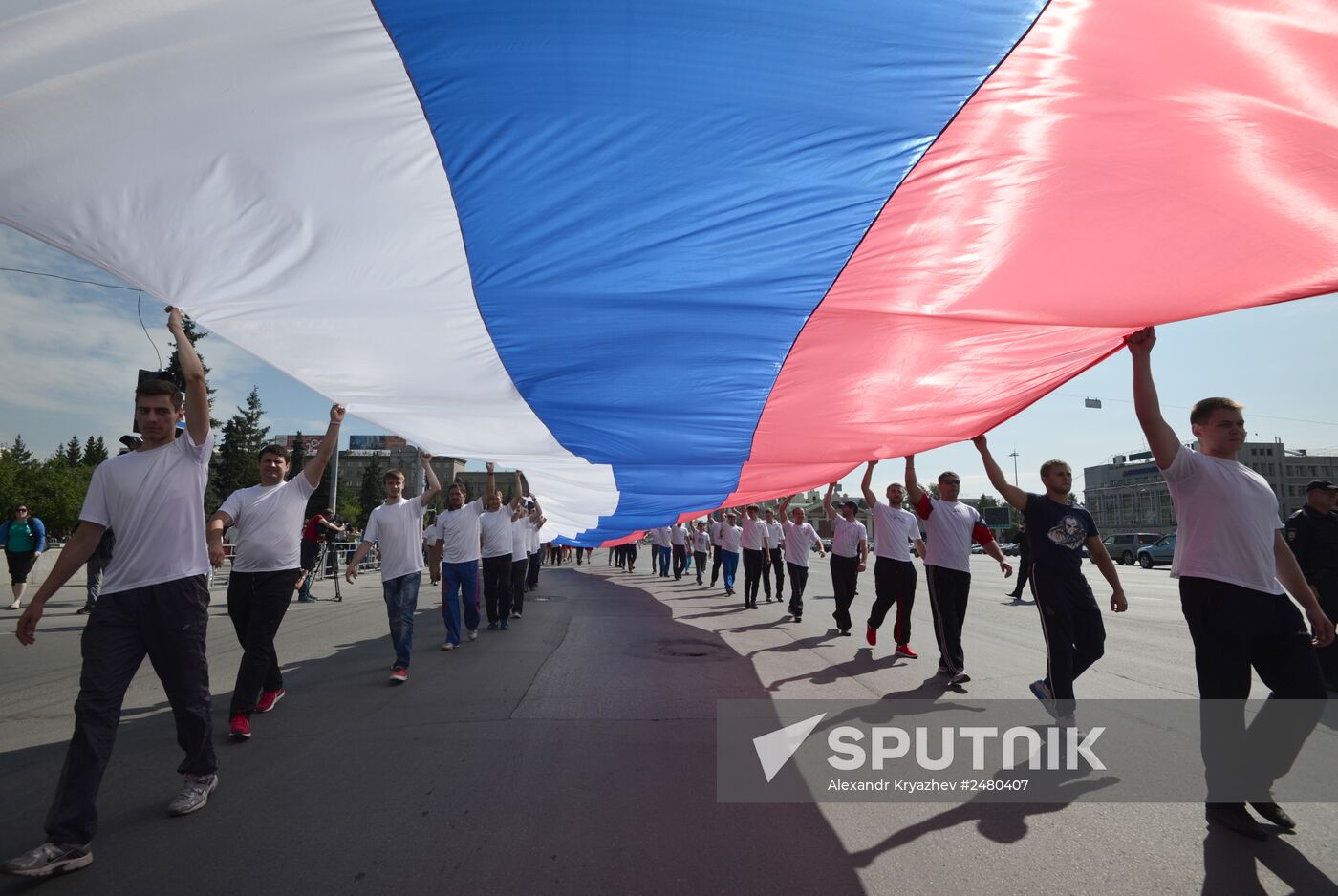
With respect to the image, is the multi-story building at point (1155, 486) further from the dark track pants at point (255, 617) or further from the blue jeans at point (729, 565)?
the dark track pants at point (255, 617)

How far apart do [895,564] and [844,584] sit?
6.82ft

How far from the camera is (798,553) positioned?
473 inches

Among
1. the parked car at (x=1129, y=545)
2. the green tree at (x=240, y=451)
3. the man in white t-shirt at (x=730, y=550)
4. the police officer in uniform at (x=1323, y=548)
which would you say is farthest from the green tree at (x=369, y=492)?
the police officer in uniform at (x=1323, y=548)

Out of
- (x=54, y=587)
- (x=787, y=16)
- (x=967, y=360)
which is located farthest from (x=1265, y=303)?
(x=54, y=587)

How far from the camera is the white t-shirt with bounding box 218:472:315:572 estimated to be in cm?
491

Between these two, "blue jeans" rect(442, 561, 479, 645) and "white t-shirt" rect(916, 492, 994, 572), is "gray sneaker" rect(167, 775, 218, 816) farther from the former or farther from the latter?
"white t-shirt" rect(916, 492, 994, 572)

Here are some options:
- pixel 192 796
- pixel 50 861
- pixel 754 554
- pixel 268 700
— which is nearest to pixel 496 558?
pixel 268 700

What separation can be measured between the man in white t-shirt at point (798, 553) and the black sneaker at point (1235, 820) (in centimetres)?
789

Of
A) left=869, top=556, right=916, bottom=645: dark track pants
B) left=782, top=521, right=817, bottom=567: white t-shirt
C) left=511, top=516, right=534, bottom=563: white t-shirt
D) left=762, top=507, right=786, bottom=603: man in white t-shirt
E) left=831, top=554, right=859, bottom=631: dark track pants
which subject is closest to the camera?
left=869, top=556, right=916, bottom=645: dark track pants

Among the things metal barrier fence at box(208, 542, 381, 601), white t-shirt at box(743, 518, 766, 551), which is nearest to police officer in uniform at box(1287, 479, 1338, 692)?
white t-shirt at box(743, 518, 766, 551)

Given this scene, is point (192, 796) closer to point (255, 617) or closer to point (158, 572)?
point (158, 572)

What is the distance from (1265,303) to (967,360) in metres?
1.60

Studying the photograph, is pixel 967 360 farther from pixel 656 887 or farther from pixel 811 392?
pixel 656 887

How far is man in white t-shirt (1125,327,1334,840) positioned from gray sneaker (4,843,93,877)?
5132 mm
